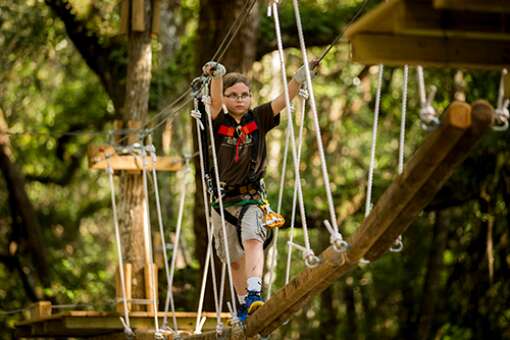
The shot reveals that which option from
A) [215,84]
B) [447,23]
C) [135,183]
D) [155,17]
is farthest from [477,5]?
[155,17]

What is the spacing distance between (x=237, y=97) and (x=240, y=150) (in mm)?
233

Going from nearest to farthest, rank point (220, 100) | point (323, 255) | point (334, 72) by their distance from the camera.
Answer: point (323, 255) → point (220, 100) → point (334, 72)

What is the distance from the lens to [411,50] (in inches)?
130

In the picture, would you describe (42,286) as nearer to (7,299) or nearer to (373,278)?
(7,299)

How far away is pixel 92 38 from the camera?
10.6 meters

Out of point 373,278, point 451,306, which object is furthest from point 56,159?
point 451,306

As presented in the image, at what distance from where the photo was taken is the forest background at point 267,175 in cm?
1016

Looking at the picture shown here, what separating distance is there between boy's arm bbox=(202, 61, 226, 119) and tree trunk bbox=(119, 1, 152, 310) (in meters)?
2.76

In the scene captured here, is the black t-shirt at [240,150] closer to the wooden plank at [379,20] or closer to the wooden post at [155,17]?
the wooden plank at [379,20]

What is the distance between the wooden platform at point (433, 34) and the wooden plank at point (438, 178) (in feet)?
0.68

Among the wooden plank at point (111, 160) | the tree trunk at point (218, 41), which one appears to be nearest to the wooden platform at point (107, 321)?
the tree trunk at point (218, 41)

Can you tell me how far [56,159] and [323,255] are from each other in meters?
10.9

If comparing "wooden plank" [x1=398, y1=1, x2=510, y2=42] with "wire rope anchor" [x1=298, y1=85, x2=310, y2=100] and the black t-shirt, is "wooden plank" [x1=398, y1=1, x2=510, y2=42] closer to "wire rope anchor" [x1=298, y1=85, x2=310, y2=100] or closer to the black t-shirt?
"wire rope anchor" [x1=298, y1=85, x2=310, y2=100]

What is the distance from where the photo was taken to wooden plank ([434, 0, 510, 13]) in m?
2.97
